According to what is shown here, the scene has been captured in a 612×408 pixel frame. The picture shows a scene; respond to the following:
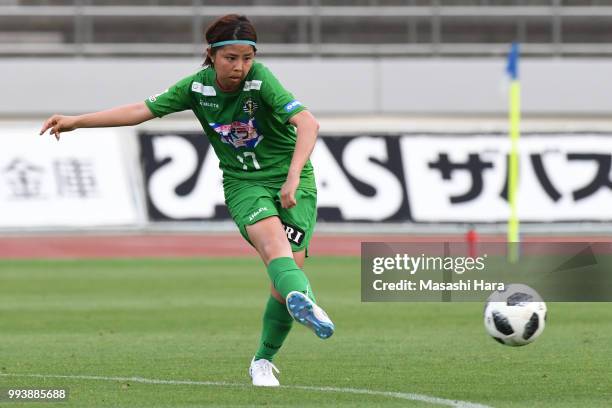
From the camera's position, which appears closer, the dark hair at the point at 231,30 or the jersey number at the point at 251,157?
the dark hair at the point at 231,30

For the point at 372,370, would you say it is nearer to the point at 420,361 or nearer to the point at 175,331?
the point at 420,361

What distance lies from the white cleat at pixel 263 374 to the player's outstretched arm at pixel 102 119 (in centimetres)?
160

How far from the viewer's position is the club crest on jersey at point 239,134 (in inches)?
297

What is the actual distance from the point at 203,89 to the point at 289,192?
934 mm

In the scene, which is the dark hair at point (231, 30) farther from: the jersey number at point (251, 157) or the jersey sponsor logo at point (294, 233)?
the jersey sponsor logo at point (294, 233)

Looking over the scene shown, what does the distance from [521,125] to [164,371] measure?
2162cm

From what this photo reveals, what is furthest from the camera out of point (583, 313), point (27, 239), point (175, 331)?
point (27, 239)

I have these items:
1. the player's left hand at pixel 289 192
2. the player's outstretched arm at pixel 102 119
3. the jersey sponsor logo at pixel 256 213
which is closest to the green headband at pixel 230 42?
the player's outstretched arm at pixel 102 119

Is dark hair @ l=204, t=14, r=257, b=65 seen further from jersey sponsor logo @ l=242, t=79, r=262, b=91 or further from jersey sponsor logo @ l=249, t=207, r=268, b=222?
jersey sponsor logo @ l=249, t=207, r=268, b=222

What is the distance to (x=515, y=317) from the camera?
26.4 feet

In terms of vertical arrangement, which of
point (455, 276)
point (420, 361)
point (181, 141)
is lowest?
point (181, 141)

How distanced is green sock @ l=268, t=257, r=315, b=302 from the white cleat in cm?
74

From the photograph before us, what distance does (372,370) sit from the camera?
8688 mm

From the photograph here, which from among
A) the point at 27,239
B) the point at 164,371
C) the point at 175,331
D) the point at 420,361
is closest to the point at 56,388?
the point at 164,371
